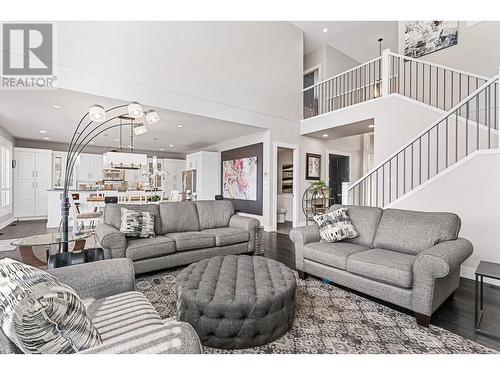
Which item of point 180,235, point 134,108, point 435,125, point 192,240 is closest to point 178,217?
point 180,235

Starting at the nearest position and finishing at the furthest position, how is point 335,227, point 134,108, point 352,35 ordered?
point 335,227, point 134,108, point 352,35

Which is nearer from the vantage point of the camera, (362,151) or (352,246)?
(352,246)

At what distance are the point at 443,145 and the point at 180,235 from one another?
14.7 ft

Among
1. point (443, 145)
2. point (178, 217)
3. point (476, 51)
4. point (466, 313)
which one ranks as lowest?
point (466, 313)

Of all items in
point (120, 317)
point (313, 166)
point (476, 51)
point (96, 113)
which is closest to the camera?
point (120, 317)

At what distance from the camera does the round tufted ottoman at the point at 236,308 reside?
1665 mm

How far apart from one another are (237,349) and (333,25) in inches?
294

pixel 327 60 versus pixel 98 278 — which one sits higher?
pixel 327 60

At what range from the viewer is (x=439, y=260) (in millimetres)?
1921

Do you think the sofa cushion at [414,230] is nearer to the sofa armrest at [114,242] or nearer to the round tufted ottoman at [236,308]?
the round tufted ottoman at [236,308]

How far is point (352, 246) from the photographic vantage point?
2832 mm

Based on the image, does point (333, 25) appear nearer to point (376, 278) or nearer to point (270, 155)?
point (270, 155)

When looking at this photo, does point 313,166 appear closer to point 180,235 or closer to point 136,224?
point 180,235
